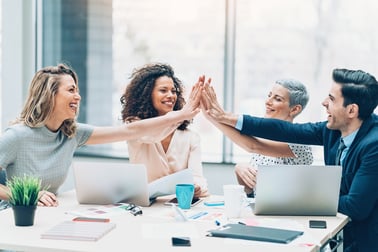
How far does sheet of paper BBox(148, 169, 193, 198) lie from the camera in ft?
9.66

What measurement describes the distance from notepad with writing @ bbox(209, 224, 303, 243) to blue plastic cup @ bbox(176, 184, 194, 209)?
389 millimetres

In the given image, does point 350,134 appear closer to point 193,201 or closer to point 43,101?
point 193,201

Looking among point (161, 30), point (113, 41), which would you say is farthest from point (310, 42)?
point (113, 41)

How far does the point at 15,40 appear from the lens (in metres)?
5.33

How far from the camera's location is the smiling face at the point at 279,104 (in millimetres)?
3600

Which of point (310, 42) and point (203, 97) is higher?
point (310, 42)

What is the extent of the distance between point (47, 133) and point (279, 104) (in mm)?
A: 1258

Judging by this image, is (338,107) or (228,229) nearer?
(228,229)

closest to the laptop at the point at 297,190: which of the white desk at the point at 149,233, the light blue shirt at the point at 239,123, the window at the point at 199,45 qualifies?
the white desk at the point at 149,233

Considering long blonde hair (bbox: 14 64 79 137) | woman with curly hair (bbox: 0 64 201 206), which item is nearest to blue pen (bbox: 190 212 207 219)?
Result: woman with curly hair (bbox: 0 64 201 206)

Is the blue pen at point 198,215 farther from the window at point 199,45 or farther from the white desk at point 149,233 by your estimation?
the window at point 199,45

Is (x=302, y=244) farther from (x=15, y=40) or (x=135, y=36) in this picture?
(x=15, y=40)

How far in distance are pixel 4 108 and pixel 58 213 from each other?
Result: 2897 millimetres

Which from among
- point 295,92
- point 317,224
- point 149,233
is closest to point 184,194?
point 149,233
